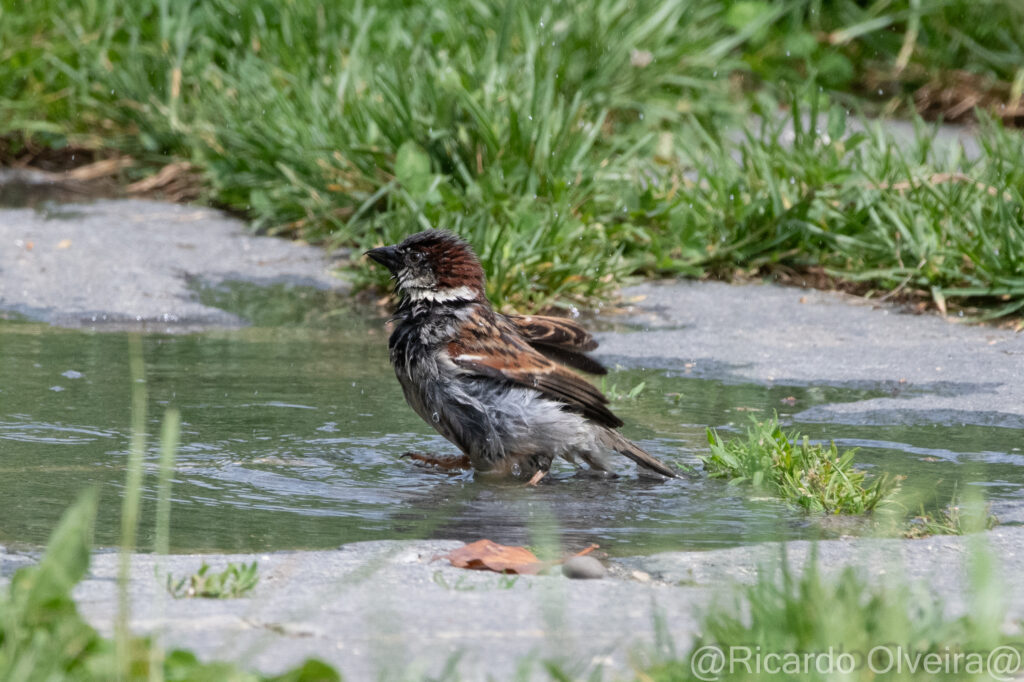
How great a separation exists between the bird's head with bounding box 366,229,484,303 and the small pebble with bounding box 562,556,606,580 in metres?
1.93

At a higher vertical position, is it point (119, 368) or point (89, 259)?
point (89, 259)

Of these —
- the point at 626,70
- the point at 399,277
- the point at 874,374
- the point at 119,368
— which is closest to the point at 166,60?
the point at 626,70

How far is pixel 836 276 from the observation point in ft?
24.6

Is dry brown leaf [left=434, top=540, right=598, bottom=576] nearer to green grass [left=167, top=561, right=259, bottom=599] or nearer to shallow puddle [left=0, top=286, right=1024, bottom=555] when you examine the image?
shallow puddle [left=0, top=286, right=1024, bottom=555]

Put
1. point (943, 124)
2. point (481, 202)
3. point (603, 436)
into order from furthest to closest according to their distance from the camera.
Result: point (943, 124) < point (481, 202) < point (603, 436)

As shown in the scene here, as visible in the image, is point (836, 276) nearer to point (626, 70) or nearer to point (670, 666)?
point (626, 70)

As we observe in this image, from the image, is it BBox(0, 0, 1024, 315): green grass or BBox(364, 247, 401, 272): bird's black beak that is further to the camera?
BBox(0, 0, 1024, 315): green grass

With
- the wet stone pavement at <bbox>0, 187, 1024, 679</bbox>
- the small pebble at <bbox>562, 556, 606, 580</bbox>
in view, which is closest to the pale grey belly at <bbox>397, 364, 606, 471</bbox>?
the wet stone pavement at <bbox>0, 187, 1024, 679</bbox>

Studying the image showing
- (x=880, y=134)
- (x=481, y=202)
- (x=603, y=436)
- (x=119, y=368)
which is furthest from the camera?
(x=880, y=134)

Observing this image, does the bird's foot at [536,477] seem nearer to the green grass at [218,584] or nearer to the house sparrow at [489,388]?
the house sparrow at [489,388]

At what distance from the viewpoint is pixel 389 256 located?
516 cm

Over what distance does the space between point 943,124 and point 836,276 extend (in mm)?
4020

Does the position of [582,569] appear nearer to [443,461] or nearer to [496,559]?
[496,559]

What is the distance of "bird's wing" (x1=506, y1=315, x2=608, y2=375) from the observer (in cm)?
504
